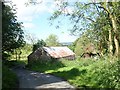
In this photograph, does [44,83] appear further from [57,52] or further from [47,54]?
[57,52]

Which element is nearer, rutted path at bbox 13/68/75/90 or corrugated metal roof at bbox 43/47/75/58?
rutted path at bbox 13/68/75/90

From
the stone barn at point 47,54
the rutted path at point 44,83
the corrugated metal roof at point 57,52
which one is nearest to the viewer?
the rutted path at point 44,83

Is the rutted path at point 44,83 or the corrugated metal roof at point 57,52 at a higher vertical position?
the corrugated metal roof at point 57,52

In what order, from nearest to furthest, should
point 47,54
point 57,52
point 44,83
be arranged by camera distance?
point 44,83 < point 47,54 < point 57,52

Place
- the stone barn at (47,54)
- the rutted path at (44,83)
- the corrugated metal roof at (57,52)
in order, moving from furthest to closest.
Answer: the corrugated metal roof at (57,52) < the stone barn at (47,54) < the rutted path at (44,83)

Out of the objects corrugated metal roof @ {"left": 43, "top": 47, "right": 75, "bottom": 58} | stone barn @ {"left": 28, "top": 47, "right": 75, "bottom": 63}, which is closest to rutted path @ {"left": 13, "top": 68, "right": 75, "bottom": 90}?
stone barn @ {"left": 28, "top": 47, "right": 75, "bottom": 63}

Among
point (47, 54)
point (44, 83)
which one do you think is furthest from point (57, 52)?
point (44, 83)

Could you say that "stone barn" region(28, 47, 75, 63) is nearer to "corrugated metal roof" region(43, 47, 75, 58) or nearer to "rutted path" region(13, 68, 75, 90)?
"corrugated metal roof" region(43, 47, 75, 58)

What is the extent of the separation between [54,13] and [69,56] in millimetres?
42185

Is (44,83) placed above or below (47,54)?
below

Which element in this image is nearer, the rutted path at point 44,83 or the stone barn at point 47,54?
the rutted path at point 44,83

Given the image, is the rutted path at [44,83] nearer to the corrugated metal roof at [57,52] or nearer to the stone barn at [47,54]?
the stone barn at [47,54]

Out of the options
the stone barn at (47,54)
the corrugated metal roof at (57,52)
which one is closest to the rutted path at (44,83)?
the stone barn at (47,54)

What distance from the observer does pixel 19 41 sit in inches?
2308
